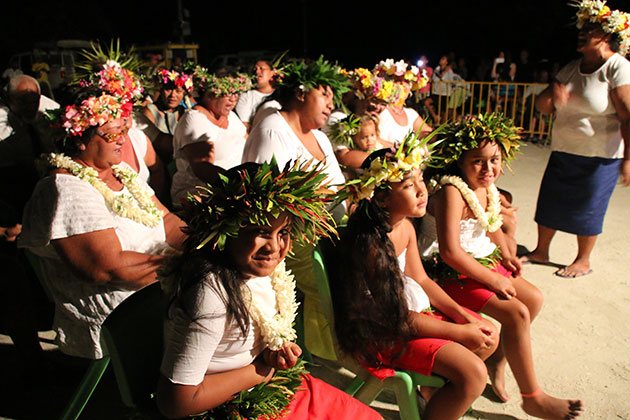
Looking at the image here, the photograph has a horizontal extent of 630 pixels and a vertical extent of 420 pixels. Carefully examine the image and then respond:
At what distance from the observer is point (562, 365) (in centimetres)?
365

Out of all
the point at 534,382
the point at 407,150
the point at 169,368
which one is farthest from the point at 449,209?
the point at 169,368

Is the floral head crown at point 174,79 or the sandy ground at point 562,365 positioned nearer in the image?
the sandy ground at point 562,365

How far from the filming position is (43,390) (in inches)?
134

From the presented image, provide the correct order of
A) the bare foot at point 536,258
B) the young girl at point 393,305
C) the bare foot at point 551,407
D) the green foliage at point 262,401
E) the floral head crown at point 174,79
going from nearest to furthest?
the green foliage at point 262,401
the young girl at point 393,305
the bare foot at point 551,407
the bare foot at point 536,258
the floral head crown at point 174,79

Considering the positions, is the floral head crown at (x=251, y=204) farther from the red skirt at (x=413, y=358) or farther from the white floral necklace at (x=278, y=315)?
the red skirt at (x=413, y=358)

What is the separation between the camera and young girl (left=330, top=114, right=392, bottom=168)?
469 centimetres

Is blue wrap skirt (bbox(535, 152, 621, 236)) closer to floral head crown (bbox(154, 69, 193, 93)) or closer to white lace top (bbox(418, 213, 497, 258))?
white lace top (bbox(418, 213, 497, 258))

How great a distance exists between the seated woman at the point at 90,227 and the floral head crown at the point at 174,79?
2.67 m

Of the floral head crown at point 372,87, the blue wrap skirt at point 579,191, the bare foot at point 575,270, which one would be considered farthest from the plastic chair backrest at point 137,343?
the blue wrap skirt at point 579,191

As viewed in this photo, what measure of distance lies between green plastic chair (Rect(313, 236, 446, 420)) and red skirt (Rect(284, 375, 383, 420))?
0.37 metres

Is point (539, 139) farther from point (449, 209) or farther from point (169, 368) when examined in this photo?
point (169, 368)

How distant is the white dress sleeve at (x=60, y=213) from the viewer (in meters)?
2.44

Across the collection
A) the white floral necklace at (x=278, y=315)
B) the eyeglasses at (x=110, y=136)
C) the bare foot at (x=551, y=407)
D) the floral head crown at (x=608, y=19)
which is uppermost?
the floral head crown at (x=608, y=19)

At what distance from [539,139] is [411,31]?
14613 millimetres
